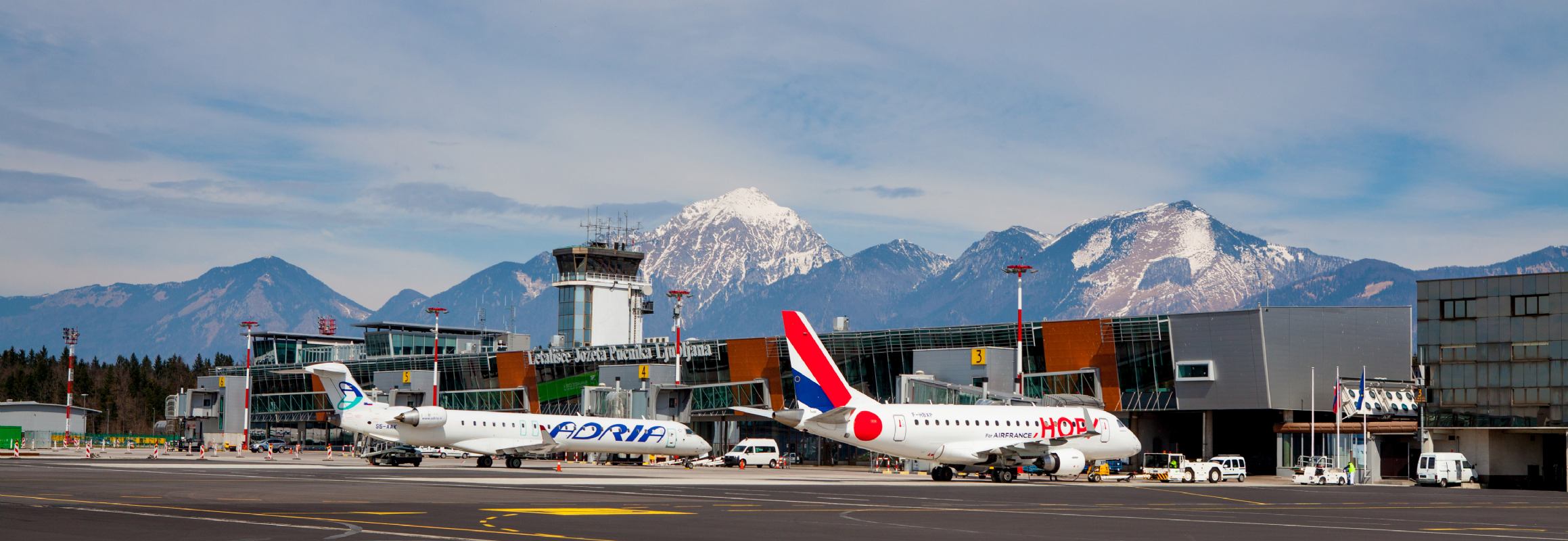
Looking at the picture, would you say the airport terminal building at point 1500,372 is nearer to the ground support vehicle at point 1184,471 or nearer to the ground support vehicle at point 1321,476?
the ground support vehicle at point 1321,476

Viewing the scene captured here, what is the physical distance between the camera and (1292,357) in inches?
3204

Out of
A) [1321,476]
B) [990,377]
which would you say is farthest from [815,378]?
[990,377]

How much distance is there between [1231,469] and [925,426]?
23254 mm

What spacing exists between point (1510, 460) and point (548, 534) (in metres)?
62.5

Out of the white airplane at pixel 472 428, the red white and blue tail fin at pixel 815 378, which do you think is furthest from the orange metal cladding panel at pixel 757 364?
the red white and blue tail fin at pixel 815 378

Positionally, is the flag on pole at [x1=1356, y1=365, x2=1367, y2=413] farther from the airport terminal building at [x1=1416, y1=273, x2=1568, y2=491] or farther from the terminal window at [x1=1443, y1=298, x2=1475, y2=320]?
the terminal window at [x1=1443, y1=298, x2=1475, y2=320]

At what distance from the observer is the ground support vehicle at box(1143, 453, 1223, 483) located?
65.9 metres

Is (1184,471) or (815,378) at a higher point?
(815,378)

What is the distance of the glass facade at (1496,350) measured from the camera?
6738 centimetres

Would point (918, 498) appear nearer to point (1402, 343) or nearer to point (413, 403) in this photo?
point (1402, 343)

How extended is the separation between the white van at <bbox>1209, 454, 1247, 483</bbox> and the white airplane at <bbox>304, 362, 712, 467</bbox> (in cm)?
3314

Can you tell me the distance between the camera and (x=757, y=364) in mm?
104438

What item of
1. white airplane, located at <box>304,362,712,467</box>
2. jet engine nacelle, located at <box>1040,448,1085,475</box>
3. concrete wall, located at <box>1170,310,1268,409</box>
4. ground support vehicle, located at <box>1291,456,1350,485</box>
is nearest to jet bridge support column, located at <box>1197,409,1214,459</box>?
concrete wall, located at <box>1170,310,1268,409</box>

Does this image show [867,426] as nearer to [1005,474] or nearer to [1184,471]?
[1005,474]
